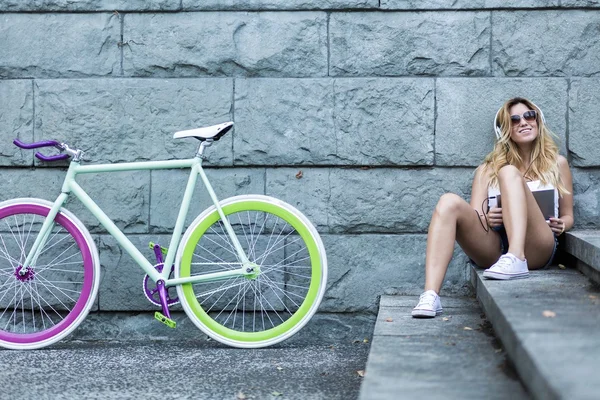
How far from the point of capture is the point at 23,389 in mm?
3820

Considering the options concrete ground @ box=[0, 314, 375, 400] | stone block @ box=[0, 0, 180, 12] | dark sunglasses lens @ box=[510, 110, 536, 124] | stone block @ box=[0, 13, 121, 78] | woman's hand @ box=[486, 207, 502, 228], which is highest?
stone block @ box=[0, 0, 180, 12]

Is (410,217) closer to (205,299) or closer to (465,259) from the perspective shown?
(465,259)

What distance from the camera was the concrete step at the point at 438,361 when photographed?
111 inches

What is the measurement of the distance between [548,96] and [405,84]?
834 mm

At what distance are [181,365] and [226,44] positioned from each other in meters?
1.95

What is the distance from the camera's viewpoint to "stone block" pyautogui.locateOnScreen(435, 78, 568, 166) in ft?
16.9

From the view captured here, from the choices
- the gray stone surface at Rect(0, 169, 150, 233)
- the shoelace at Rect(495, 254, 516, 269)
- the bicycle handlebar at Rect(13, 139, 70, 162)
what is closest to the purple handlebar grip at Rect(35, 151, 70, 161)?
the bicycle handlebar at Rect(13, 139, 70, 162)

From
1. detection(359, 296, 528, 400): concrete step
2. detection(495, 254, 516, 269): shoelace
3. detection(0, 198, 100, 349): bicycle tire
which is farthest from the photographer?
detection(0, 198, 100, 349): bicycle tire

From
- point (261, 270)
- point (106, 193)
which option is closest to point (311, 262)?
point (261, 270)

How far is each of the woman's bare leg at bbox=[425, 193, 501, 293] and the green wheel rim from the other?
65 centimetres

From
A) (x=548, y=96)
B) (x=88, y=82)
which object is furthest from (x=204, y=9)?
(x=548, y=96)

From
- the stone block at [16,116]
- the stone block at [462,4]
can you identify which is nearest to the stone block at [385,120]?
the stone block at [462,4]

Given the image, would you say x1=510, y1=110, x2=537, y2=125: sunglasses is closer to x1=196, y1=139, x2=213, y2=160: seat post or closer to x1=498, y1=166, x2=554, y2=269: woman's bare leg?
x1=498, y1=166, x2=554, y2=269: woman's bare leg

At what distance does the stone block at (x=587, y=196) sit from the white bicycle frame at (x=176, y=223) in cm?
199
